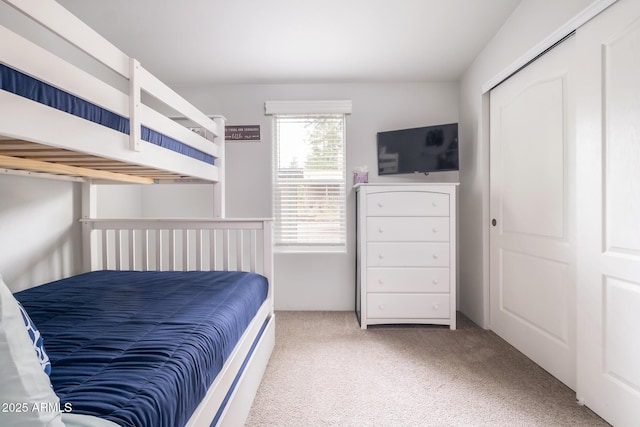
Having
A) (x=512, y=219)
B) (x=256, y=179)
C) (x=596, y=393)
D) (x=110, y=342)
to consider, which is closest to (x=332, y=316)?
(x=256, y=179)

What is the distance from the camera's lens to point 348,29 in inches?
93.9

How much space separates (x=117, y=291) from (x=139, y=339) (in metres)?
0.80

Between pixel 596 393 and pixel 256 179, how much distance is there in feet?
9.30

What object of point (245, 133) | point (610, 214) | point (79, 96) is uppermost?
point (245, 133)

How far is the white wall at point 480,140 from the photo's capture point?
2.06m

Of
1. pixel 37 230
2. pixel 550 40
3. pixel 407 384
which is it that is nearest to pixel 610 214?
pixel 550 40

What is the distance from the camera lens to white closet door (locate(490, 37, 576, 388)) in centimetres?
184

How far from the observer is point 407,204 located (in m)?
2.70

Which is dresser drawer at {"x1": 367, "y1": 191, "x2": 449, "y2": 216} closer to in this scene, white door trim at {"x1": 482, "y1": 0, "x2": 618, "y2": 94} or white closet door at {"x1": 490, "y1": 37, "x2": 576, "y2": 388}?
white closet door at {"x1": 490, "y1": 37, "x2": 576, "y2": 388}

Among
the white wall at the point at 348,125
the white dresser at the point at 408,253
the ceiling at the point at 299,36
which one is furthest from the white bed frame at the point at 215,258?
the ceiling at the point at 299,36

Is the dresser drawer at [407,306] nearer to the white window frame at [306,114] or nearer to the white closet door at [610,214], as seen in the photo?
the white window frame at [306,114]

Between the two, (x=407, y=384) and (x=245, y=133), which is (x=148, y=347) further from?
(x=245, y=133)

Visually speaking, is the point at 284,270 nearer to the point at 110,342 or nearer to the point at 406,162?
the point at 406,162

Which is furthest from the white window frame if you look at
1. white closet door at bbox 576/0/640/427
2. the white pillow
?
the white pillow
